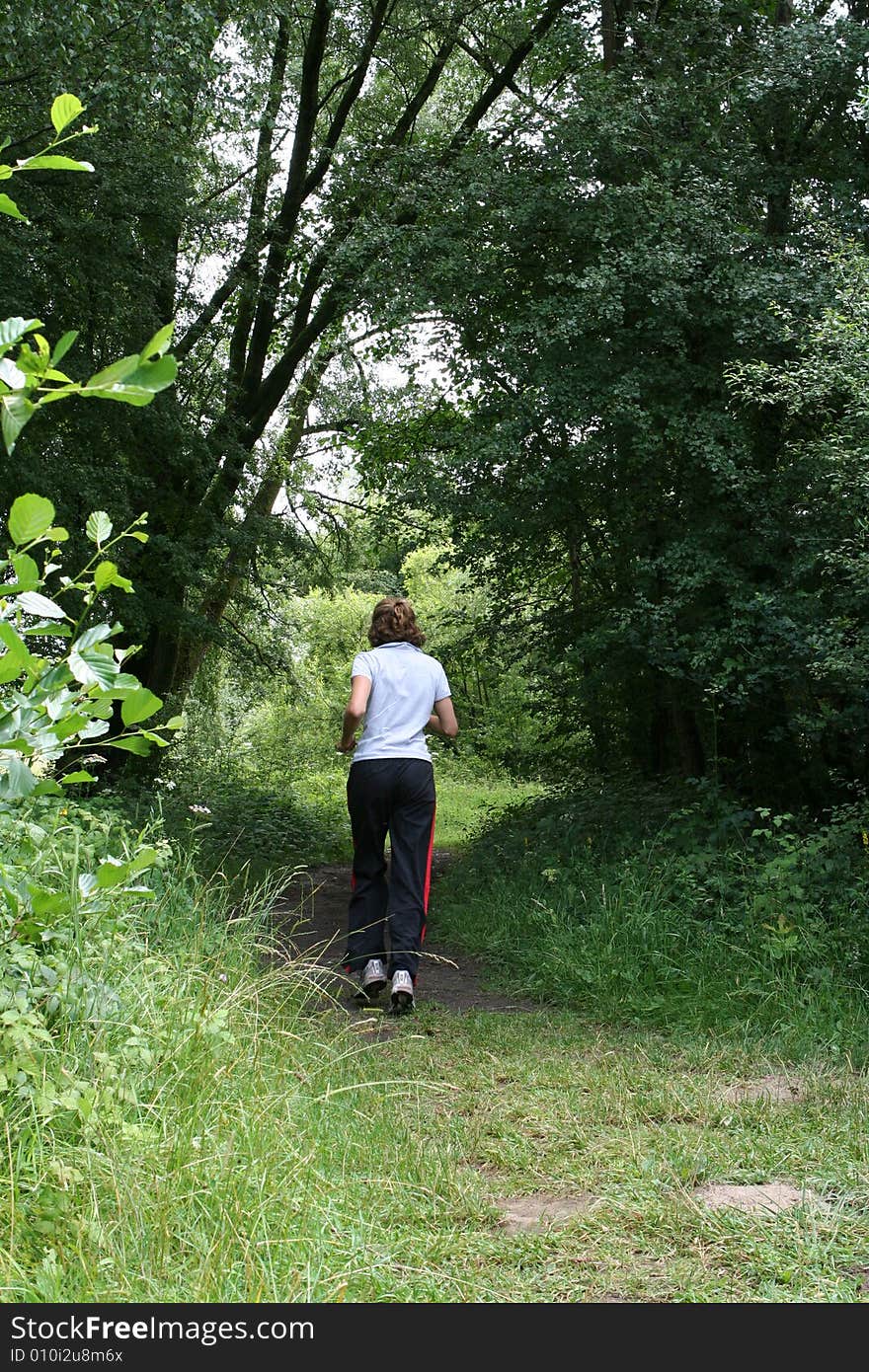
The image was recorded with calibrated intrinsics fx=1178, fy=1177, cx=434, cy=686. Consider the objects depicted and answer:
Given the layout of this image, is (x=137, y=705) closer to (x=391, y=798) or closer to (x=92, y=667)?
(x=92, y=667)

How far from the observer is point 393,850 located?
18.7ft

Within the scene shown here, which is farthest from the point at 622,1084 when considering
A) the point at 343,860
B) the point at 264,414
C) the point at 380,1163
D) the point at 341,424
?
the point at 341,424

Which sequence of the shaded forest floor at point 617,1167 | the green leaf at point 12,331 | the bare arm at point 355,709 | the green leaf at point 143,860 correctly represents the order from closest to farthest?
the green leaf at point 12,331, the green leaf at point 143,860, the shaded forest floor at point 617,1167, the bare arm at point 355,709

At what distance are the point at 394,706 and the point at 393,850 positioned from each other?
0.71 meters

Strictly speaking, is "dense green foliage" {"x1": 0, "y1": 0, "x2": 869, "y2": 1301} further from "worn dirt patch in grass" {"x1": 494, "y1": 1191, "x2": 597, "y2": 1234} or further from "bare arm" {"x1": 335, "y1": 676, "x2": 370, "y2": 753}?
"bare arm" {"x1": 335, "y1": 676, "x2": 370, "y2": 753}

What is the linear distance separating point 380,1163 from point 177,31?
306 inches

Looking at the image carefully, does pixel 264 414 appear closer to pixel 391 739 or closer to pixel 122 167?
pixel 122 167

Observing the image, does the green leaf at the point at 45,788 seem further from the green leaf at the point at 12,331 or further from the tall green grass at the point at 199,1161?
the green leaf at the point at 12,331

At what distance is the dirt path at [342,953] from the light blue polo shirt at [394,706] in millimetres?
794

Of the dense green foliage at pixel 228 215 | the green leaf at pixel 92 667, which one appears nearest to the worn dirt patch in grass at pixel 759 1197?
the green leaf at pixel 92 667

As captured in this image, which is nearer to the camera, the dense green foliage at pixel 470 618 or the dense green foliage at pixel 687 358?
the dense green foliage at pixel 470 618

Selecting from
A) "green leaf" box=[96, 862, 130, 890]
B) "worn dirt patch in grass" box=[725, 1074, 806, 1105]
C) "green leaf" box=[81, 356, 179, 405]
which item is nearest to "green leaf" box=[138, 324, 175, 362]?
"green leaf" box=[81, 356, 179, 405]

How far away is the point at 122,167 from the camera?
958 cm

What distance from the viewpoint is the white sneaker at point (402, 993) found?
17.3 ft
